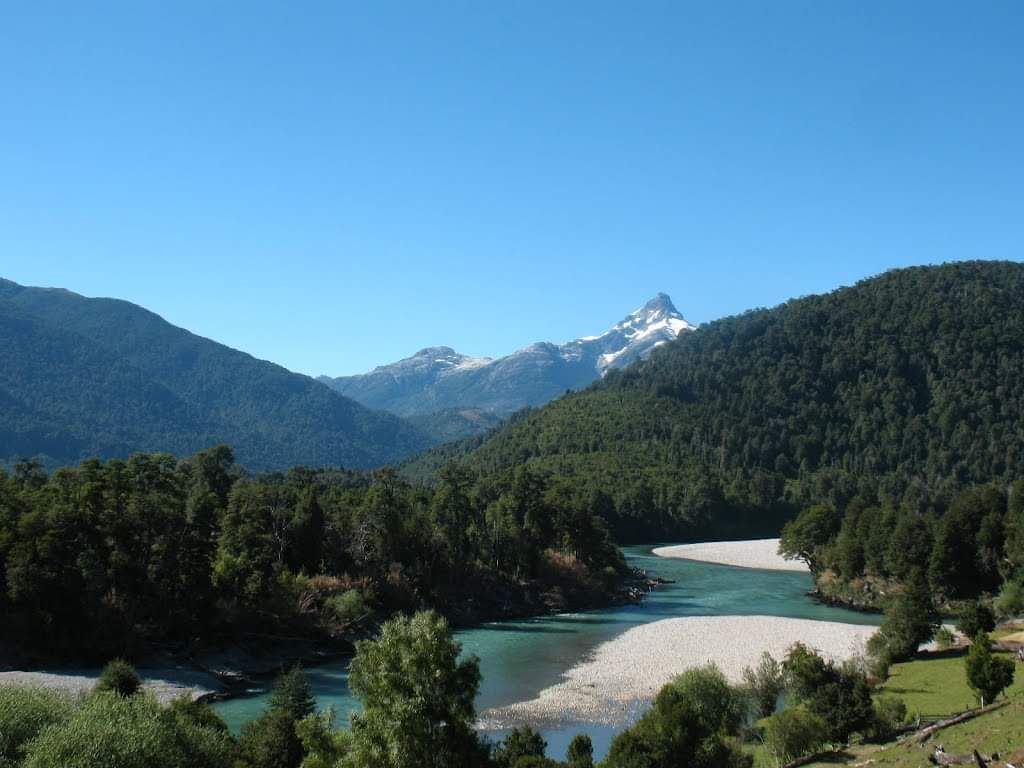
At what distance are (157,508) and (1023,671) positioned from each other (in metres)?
58.0

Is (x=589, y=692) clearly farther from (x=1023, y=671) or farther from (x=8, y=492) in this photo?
(x=8, y=492)

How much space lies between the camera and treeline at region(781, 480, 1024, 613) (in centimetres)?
8344

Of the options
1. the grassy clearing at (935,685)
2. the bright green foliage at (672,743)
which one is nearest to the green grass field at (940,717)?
the grassy clearing at (935,685)

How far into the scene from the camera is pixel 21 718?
98.4ft

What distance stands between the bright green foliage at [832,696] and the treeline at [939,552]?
4136cm

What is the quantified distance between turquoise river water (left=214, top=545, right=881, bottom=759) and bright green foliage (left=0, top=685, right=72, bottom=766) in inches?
528

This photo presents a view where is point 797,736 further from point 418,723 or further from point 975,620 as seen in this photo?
point 975,620

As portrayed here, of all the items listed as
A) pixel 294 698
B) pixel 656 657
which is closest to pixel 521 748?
pixel 294 698

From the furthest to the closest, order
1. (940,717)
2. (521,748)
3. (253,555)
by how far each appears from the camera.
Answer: (253,555) → (940,717) → (521,748)

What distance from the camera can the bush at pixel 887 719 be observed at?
38.6 metres

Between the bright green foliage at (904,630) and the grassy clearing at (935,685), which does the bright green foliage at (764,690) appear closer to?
the grassy clearing at (935,685)

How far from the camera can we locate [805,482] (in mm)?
198625

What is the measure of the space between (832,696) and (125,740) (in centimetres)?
2941

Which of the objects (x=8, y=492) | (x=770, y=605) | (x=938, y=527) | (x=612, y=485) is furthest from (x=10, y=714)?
(x=612, y=485)
